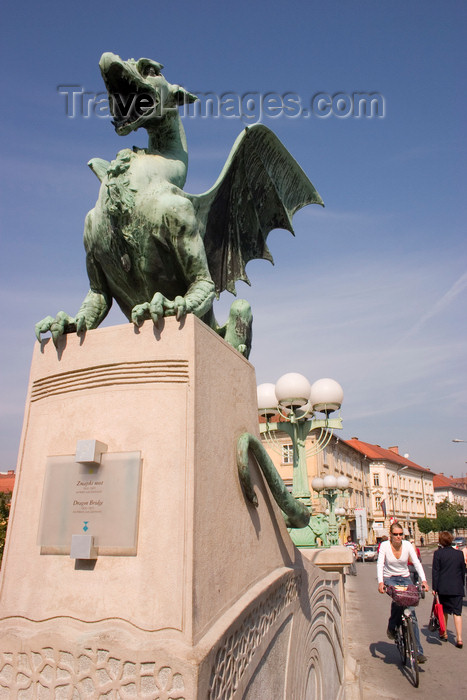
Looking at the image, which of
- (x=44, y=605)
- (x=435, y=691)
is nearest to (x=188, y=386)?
(x=44, y=605)

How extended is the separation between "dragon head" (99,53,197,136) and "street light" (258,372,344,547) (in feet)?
16.2

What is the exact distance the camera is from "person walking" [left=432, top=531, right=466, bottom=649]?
261 inches

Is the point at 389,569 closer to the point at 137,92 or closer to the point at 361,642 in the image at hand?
the point at 361,642

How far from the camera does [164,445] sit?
2.26 metres

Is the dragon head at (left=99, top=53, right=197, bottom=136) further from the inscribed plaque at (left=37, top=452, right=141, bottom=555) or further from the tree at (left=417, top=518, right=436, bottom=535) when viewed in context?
the tree at (left=417, top=518, right=436, bottom=535)

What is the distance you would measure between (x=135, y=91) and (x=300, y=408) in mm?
6132

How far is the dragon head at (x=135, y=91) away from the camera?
314cm

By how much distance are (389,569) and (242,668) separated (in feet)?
12.5

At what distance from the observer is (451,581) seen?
6.63 meters

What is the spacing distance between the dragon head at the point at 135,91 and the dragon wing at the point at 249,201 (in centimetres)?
66

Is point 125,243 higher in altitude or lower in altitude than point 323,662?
higher

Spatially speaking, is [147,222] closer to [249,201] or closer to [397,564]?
[249,201]

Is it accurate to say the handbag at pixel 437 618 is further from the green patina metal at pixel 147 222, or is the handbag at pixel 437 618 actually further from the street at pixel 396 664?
the green patina metal at pixel 147 222

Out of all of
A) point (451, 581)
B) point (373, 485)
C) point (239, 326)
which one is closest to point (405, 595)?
point (451, 581)
